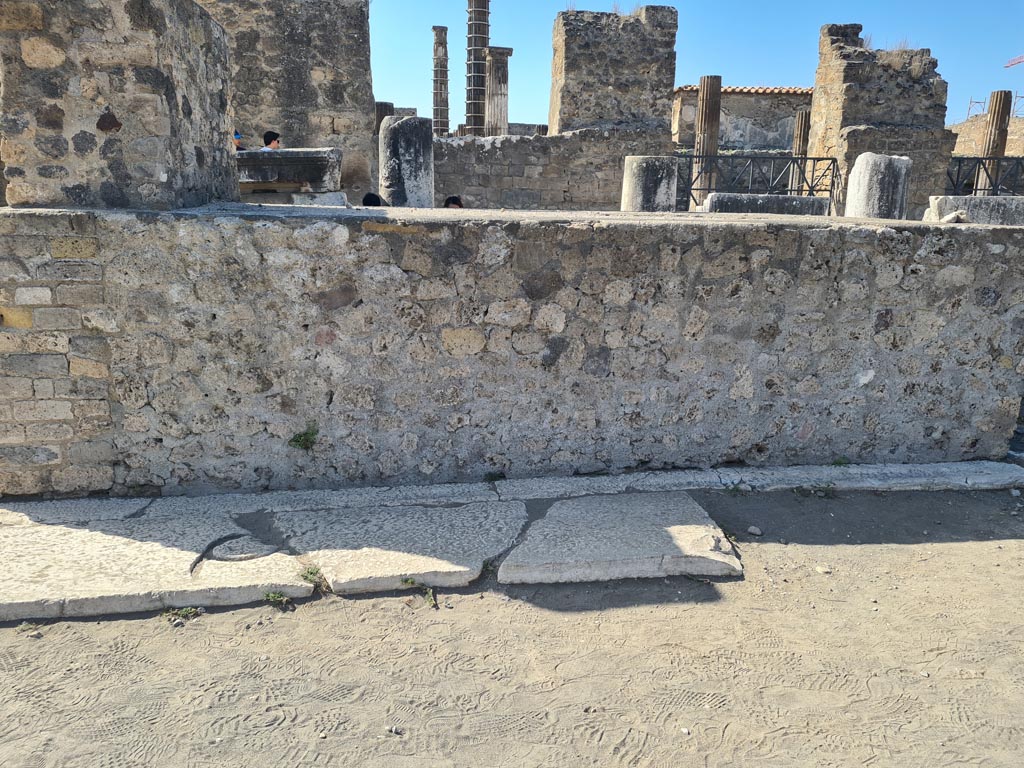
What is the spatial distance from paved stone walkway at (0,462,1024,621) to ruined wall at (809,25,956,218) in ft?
37.0

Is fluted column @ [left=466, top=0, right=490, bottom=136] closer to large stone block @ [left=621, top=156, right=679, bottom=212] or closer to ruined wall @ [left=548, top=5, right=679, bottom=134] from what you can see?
ruined wall @ [left=548, top=5, right=679, bottom=134]

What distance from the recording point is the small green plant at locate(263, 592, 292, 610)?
2.77 m

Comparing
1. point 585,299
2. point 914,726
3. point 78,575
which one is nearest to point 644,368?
point 585,299

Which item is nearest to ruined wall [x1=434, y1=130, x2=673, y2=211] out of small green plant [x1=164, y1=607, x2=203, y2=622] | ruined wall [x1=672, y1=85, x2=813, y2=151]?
small green plant [x1=164, y1=607, x2=203, y2=622]

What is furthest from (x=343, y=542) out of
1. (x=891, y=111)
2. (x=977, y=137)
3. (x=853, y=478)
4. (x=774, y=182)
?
(x=977, y=137)

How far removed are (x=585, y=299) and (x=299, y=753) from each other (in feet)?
7.69

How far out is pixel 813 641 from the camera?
265cm

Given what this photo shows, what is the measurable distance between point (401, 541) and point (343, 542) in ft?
0.81

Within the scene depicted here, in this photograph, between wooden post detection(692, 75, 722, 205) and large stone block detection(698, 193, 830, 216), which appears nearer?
large stone block detection(698, 193, 830, 216)

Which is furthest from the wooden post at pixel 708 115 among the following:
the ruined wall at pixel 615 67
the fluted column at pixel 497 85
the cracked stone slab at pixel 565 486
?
the cracked stone slab at pixel 565 486

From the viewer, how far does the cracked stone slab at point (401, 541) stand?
2885 millimetres

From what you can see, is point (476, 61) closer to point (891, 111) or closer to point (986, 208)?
point (891, 111)

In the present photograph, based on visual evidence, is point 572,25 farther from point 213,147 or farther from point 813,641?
point 813,641

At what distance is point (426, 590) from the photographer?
9.41ft
